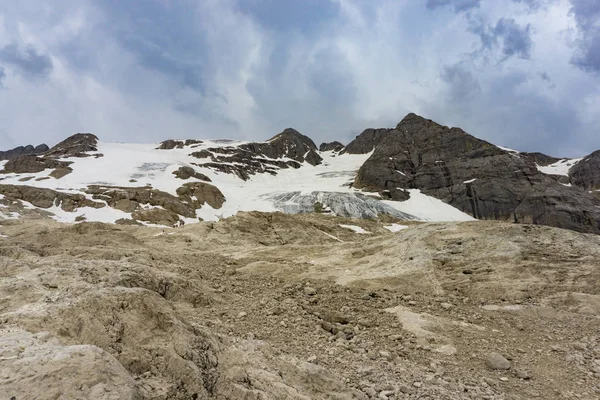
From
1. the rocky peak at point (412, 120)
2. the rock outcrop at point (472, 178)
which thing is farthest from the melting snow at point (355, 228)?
the rocky peak at point (412, 120)

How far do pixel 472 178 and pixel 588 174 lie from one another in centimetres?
5906

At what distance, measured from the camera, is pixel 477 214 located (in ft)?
388

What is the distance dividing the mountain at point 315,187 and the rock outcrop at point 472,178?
340 millimetres

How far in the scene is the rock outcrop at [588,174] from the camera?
14238cm

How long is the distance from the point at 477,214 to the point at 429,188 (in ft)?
65.2

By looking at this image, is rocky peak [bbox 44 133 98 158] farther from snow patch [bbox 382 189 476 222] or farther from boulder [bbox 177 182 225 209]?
snow patch [bbox 382 189 476 222]

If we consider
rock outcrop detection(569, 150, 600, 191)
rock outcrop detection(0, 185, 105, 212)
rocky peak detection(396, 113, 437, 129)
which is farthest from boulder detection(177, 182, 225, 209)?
rock outcrop detection(569, 150, 600, 191)

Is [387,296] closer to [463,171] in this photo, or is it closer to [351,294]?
[351,294]

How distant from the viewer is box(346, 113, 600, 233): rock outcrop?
96.1 m

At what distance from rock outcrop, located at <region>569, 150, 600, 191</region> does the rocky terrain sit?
16155 cm

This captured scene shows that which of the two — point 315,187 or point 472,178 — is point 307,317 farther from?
point 472,178

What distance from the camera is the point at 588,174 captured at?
14612cm

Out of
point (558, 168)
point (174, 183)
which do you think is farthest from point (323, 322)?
point (558, 168)

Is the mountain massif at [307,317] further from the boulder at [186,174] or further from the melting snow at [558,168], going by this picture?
the melting snow at [558,168]
